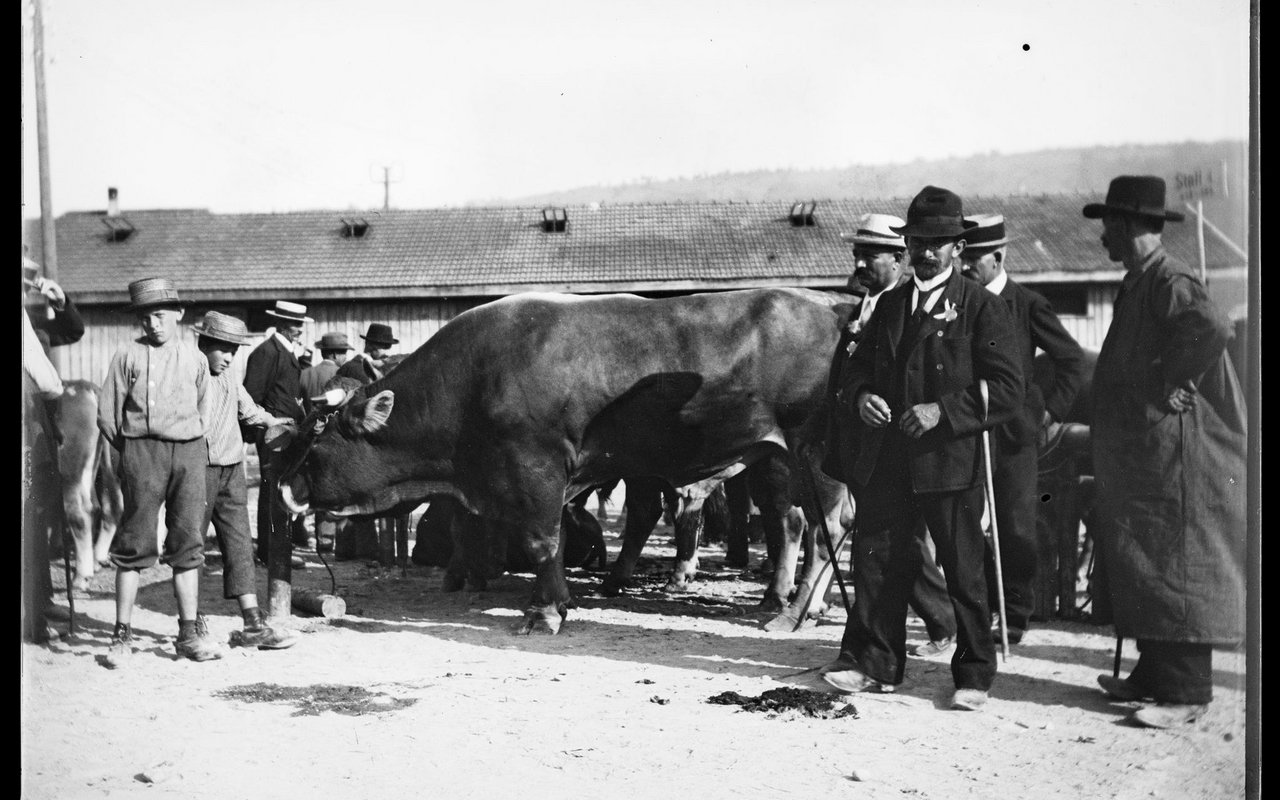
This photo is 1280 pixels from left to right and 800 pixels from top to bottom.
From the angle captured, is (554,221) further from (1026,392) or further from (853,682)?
(853,682)

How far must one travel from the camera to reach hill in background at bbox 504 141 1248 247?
15.6 ft

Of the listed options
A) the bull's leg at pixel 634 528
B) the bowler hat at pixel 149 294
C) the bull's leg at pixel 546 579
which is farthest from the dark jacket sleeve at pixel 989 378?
the bowler hat at pixel 149 294

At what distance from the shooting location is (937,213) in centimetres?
499

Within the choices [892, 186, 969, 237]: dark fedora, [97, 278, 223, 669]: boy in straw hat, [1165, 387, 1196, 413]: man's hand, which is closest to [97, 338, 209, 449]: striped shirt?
[97, 278, 223, 669]: boy in straw hat

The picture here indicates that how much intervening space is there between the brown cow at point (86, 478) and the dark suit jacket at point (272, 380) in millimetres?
1176

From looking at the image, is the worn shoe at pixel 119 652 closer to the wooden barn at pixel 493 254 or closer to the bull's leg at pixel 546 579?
the wooden barn at pixel 493 254

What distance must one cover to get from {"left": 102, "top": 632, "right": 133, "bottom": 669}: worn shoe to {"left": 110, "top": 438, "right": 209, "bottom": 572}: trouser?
15.5 inches

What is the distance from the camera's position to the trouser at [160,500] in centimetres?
577

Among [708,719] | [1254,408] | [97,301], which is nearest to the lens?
[1254,408]

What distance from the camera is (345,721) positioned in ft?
16.2
